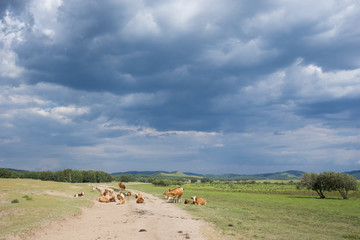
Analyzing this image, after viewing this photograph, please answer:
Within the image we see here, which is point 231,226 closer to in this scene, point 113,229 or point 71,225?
point 113,229

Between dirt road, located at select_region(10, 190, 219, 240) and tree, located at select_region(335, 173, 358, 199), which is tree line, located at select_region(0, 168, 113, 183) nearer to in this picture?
tree, located at select_region(335, 173, 358, 199)

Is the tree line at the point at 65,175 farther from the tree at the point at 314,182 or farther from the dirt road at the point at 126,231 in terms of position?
the dirt road at the point at 126,231

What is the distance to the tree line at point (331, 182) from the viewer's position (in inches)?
2176

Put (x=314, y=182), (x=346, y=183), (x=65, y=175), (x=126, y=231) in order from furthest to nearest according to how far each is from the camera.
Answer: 1. (x=65, y=175)
2. (x=314, y=182)
3. (x=346, y=183)
4. (x=126, y=231)

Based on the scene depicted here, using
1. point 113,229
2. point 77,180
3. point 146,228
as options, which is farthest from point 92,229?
point 77,180

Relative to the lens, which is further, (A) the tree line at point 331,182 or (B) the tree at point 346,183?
(A) the tree line at point 331,182

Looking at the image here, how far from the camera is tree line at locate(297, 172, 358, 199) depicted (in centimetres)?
5528

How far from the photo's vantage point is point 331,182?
56.8 meters

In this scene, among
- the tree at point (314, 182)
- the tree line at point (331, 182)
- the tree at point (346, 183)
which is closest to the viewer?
the tree at point (346, 183)

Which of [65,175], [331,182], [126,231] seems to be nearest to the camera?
[126,231]

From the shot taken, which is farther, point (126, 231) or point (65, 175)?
point (65, 175)

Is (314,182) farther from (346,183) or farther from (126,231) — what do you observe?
(126,231)

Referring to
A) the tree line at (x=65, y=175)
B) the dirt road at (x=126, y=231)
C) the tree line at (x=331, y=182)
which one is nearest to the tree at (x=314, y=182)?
the tree line at (x=331, y=182)

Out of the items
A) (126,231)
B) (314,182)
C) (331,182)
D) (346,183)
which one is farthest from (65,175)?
(126,231)
